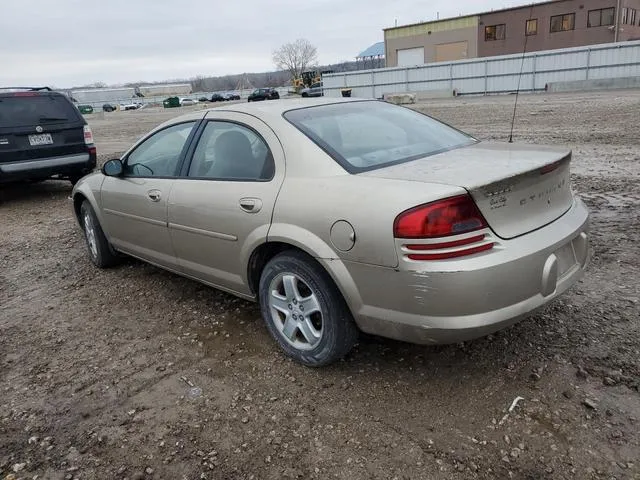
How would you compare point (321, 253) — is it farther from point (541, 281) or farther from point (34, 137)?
point (34, 137)

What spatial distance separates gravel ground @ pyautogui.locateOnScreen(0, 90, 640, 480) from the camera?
97.0 inches

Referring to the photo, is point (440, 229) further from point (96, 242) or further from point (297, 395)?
point (96, 242)

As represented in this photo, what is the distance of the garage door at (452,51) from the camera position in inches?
2078

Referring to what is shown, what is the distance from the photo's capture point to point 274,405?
9.58 ft

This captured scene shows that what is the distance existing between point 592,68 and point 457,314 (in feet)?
108

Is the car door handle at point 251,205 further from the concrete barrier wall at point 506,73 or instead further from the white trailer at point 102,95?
the white trailer at point 102,95

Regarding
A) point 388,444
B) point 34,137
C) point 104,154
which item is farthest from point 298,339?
point 104,154

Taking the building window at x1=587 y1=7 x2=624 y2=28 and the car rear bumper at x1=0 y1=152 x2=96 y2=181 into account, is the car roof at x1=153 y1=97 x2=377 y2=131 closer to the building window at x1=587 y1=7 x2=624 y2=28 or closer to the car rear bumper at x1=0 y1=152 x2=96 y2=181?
the car rear bumper at x1=0 y1=152 x2=96 y2=181

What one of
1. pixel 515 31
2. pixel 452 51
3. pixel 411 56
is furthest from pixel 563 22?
pixel 411 56

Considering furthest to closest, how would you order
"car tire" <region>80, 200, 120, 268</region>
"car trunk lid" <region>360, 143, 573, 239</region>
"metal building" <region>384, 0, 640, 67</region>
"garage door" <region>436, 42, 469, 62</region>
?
"garage door" <region>436, 42, 469, 62</region>, "metal building" <region>384, 0, 640, 67</region>, "car tire" <region>80, 200, 120, 268</region>, "car trunk lid" <region>360, 143, 573, 239</region>

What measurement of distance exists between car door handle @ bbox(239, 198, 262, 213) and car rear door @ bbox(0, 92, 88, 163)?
6.55 meters

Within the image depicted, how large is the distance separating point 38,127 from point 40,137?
0.51ft

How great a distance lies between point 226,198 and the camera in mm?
3424

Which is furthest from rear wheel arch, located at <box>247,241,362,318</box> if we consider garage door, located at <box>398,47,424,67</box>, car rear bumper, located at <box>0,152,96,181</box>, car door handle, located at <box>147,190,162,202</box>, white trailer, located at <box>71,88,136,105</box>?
white trailer, located at <box>71,88,136,105</box>
